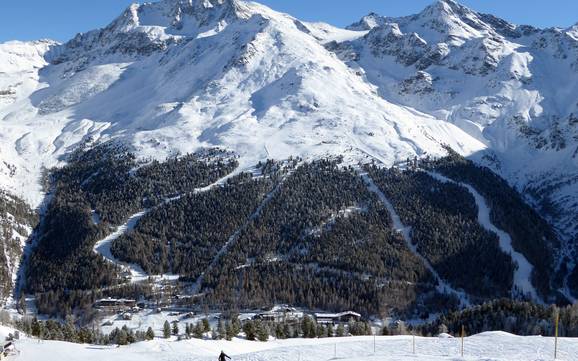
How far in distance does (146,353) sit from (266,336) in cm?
4637

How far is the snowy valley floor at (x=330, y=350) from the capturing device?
6312 cm

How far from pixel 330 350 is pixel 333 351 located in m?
0.92

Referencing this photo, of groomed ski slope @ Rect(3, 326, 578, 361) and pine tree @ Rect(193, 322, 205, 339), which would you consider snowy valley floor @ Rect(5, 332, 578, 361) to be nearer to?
groomed ski slope @ Rect(3, 326, 578, 361)

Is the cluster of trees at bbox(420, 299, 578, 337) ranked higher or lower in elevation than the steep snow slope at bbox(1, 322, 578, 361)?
higher

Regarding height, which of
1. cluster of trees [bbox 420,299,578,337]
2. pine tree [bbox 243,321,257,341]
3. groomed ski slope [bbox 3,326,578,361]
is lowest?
groomed ski slope [bbox 3,326,578,361]

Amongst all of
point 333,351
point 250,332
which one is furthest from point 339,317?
point 333,351

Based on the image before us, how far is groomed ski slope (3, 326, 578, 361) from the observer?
62875mm

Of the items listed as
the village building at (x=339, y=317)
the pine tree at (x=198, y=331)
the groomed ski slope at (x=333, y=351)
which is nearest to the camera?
the groomed ski slope at (x=333, y=351)

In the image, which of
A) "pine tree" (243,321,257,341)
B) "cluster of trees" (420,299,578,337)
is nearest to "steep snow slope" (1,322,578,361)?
"pine tree" (243,321,257,341)

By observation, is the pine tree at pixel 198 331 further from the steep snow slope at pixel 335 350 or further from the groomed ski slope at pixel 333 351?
the groomed ski slope at pixel 333 351

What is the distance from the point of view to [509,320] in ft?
503

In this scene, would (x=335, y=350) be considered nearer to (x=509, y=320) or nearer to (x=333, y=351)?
(x=333, y=351)

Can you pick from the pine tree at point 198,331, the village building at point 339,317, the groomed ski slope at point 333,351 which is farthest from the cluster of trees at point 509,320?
the groomed ski slope at point 333,351

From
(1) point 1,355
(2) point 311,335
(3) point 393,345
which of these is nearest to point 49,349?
(1) point 1,355
